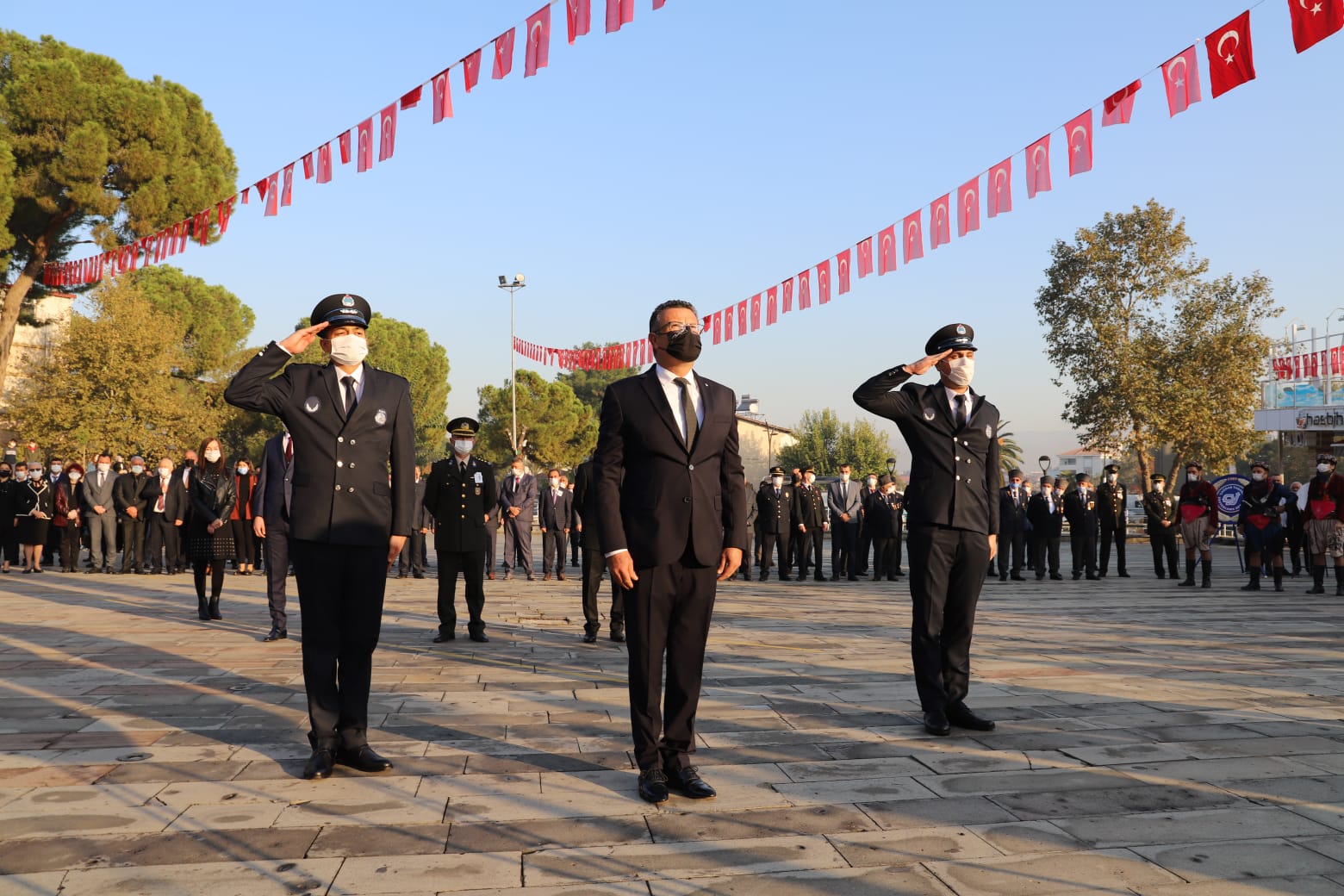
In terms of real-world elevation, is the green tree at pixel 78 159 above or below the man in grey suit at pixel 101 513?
above

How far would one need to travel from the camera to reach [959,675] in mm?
5383

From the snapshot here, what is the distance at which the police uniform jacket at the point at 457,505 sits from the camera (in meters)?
8.92

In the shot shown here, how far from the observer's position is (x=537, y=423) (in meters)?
59.2

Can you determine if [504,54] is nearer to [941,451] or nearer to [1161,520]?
[941,451]

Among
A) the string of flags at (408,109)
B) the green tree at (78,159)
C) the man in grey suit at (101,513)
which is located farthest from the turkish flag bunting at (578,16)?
the green tree at (78,159)

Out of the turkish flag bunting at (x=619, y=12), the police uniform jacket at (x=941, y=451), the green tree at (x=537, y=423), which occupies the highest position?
the green tree at (x=537, y=423)

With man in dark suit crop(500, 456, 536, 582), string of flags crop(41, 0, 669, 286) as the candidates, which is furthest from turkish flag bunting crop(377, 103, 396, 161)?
man in dark suit crop(500, 456, 536, 582)

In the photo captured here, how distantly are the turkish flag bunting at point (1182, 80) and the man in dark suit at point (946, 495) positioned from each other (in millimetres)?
5371

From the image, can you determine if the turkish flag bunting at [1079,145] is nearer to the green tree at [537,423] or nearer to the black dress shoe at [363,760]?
the black dress shoe at [363,760]

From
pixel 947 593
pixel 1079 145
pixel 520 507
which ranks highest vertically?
pixel 1079 145

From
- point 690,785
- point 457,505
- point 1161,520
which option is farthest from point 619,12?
point 1161,520

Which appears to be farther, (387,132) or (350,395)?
(387,132)

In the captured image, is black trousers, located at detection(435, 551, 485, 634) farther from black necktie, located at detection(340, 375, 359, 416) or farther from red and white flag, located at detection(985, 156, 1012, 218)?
red and white flag, located at detection(985, 156, 1012, 218)

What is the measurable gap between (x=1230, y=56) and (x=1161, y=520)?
999cm
